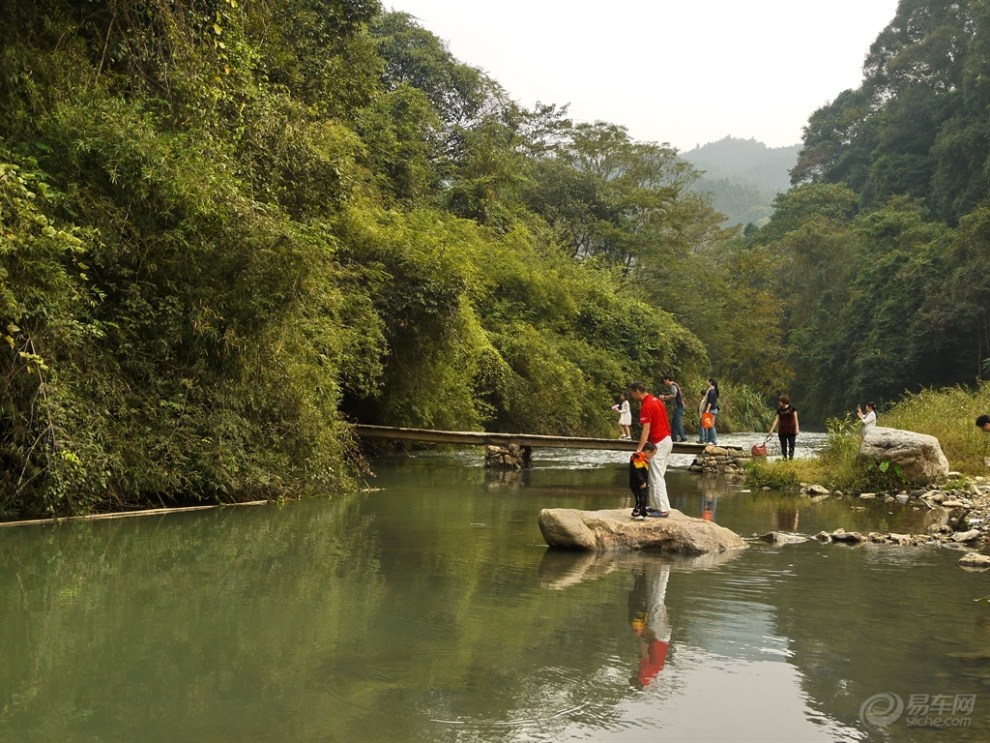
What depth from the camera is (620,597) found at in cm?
846

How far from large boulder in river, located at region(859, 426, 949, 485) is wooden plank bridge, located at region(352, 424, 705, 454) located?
466 centimetres

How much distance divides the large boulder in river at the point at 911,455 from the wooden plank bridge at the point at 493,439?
15.3 ft

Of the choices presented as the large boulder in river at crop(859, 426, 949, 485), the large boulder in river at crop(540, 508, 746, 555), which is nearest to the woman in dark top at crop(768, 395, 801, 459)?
the large boulder in river at crop(859, 426, 949, 485)

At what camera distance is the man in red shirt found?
37.7ft

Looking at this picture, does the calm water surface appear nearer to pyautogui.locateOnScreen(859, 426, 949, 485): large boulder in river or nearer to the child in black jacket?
the child in black jacket

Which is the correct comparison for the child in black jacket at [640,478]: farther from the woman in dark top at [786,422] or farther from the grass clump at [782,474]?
the woman in dark top at [786,422]

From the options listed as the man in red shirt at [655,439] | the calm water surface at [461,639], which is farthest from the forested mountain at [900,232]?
the calm water surface at [461,639]

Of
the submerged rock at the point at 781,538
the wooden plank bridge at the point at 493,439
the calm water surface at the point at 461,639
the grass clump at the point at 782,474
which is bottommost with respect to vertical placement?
the calm water surface at the point at 461,639

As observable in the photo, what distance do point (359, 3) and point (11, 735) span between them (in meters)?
19.8

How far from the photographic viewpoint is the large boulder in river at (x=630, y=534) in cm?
1076
